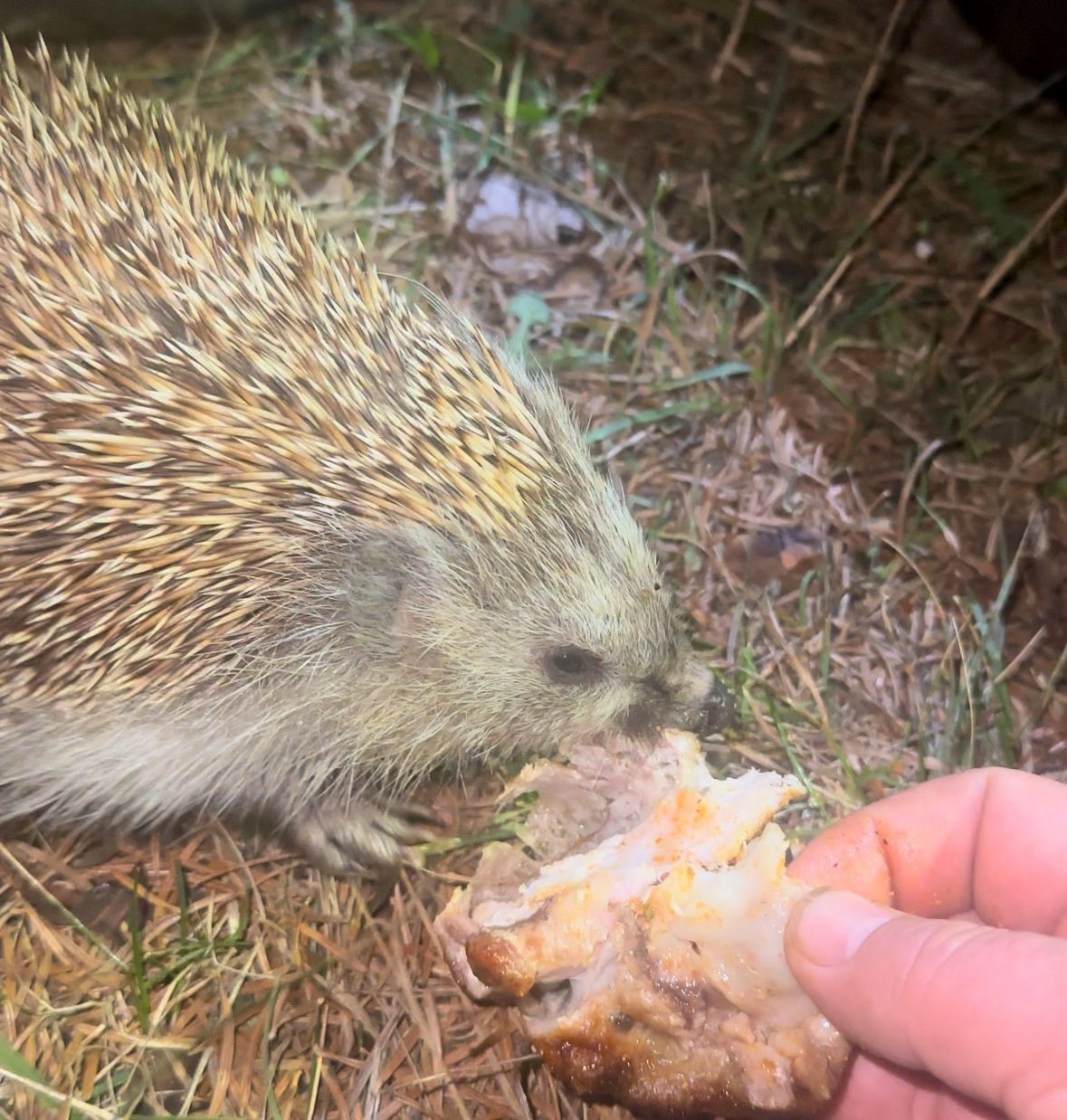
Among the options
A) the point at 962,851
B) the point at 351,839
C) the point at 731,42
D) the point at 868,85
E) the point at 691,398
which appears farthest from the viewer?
the point at 731,42

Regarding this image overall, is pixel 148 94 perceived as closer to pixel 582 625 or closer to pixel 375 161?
pixel 375 161

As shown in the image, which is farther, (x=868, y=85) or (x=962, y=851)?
(x=868, y=85)

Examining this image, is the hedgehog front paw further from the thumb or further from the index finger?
the thumb

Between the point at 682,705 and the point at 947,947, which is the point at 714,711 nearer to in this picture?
the point at 682,705

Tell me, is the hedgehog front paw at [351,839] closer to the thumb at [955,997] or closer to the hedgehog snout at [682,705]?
the hedgehog snout at [682,705]

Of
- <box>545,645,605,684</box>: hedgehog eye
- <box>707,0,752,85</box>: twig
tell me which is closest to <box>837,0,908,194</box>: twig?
<box>707,0,752,85</box>: twig

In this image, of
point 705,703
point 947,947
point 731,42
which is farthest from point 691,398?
point 947,947
